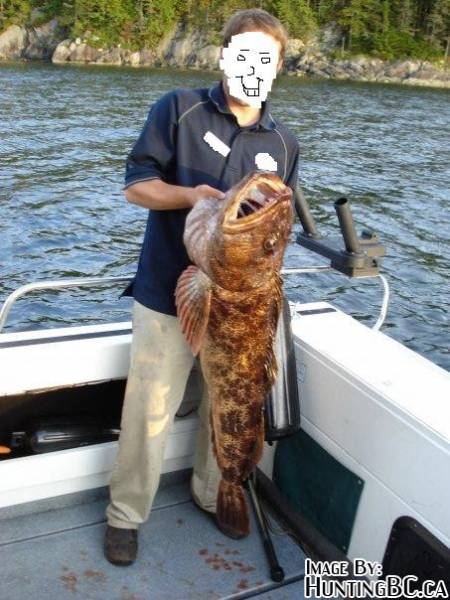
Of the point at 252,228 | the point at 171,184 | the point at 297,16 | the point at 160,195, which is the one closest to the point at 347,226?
the point at 171,184

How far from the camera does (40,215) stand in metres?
14.3

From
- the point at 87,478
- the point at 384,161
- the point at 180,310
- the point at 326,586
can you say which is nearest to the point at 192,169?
the point at 180,310

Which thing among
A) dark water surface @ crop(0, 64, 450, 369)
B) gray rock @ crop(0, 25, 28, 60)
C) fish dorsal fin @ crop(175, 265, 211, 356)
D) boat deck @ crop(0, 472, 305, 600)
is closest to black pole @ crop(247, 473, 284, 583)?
boat deck @ crop(0, 472, 305, 600)

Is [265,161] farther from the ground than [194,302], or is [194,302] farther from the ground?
[265,161]

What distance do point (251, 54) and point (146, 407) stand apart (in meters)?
1.68

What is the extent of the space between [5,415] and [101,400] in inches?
20.7

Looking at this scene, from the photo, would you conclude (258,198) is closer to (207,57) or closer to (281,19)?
(207,57)

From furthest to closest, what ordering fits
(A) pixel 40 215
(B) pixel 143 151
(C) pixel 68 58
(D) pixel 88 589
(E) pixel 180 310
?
(C) pixel 68 58 < (A) pixel 40 215 < (D) pixel 88 589 < (B) pixel 143 151 < (E) pixel 180 310

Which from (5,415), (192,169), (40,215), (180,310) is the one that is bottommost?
(40,215)

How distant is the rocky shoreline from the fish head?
192 feet

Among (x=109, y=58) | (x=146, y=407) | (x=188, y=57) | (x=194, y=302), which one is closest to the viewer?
(x=194, y=302)

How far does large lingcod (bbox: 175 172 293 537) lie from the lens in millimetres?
2428

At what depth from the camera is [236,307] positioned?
9.12 ft

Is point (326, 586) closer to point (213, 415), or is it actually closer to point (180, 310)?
point (213, 415)
